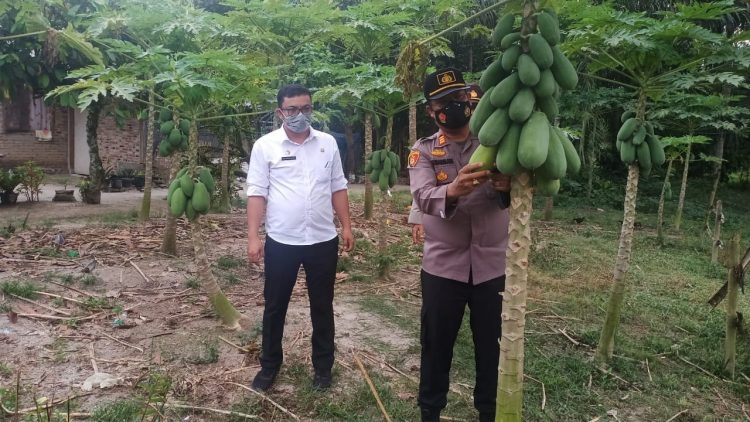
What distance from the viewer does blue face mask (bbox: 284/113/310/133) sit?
4004 mm

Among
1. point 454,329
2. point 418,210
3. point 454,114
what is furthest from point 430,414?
point 454,114

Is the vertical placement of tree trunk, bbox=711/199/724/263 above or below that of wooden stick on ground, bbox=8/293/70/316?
above

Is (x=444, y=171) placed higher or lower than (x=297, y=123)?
lower

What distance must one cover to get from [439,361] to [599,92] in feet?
38.3

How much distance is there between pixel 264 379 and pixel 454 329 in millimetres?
1607

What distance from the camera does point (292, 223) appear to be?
3.94 metres

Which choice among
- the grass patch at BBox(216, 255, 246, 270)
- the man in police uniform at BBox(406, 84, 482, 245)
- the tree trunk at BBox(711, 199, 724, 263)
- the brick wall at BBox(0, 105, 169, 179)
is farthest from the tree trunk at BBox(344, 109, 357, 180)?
the man in police uniform at BBox(406, 84, 482, 245)

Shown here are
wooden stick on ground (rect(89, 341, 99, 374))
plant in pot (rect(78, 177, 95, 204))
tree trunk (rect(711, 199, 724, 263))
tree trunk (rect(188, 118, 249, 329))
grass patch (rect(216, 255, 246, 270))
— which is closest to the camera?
wooden stick on ground (rect(89, 341, 99, 374))

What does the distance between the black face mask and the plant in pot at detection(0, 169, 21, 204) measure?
11239 millimetres

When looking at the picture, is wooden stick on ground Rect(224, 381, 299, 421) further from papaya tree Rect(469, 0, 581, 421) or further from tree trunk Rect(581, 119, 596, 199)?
tree trunk Rect(581, 119, 596, 199)

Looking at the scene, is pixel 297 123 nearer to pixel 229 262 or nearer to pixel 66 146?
pixel 229 262

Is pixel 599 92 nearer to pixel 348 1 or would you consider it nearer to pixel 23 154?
pixel 348 1

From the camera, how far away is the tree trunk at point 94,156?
11.2 m

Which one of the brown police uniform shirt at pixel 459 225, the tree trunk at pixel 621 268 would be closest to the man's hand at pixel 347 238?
the brown police uniform shirt at pixel 459 225
